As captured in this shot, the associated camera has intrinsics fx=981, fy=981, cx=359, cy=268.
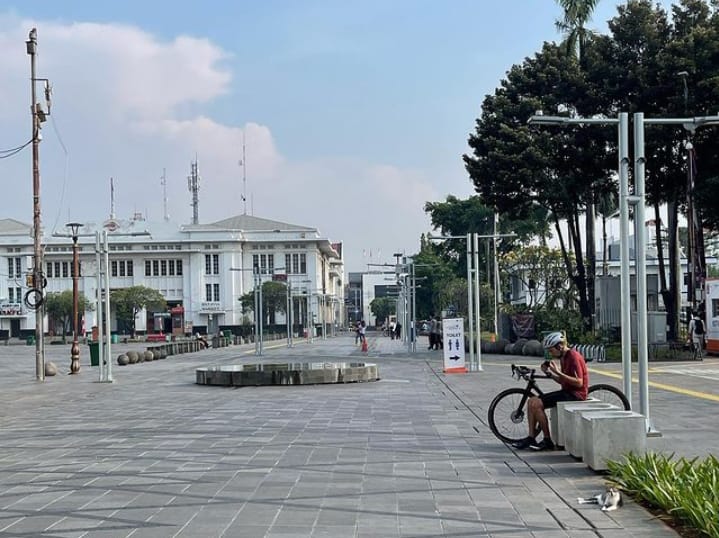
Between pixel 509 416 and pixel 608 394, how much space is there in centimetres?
143

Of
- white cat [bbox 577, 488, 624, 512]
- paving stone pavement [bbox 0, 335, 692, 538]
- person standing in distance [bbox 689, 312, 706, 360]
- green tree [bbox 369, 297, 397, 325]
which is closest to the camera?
paving stone pavement [bbox 0, 335, 692, 538]

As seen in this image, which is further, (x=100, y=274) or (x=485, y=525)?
(x=100, y=274)

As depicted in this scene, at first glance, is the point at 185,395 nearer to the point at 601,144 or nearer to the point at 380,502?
the point at 380,502

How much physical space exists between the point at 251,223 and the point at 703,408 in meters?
118

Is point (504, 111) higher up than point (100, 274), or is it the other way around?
point (504, 111)

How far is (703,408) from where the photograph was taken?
1705 cm

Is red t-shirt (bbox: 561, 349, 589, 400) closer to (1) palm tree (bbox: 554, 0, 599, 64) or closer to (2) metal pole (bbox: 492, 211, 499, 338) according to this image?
(1) palm tree (bbox: 554, 0, 599, 64)

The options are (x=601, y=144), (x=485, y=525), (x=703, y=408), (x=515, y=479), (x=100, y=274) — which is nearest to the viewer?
(x=485, y=525)

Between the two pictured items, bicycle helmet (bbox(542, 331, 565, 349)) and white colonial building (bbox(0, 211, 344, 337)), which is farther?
white colonial building (bbox(0, 211, 344, 337))

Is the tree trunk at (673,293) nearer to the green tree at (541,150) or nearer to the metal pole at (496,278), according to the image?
the green tree at (541,150)

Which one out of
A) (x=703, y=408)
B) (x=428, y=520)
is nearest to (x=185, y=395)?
(x=703, y=408)

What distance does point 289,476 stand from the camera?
10195mm

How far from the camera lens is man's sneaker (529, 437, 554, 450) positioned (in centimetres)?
1170

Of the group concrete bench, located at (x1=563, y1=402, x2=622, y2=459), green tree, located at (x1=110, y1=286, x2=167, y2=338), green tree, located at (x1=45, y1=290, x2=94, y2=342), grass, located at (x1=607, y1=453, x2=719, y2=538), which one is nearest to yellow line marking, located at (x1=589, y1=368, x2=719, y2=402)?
concrete bench, located at (x1=563, y1=402, x2=622, y2=459)
